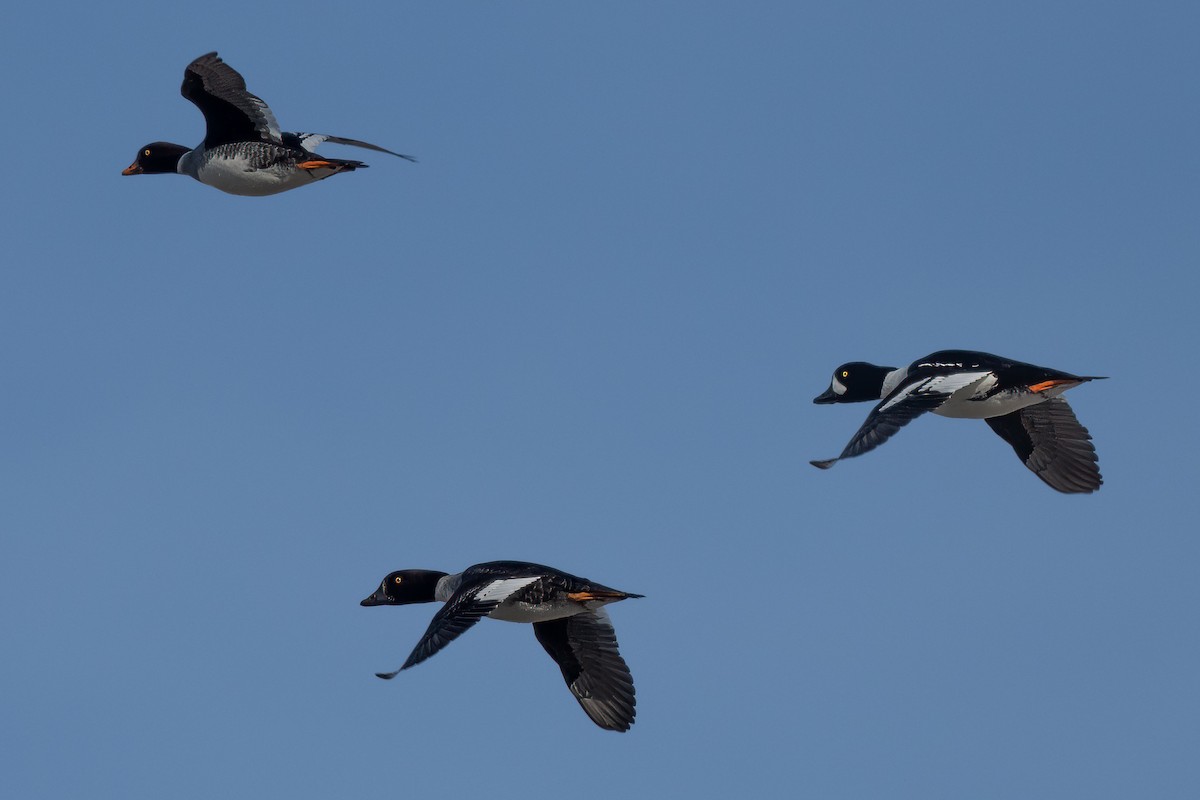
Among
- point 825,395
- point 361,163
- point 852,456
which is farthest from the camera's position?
point 825,395

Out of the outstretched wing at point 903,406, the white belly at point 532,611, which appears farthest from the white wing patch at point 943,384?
the white belly at point 532,611

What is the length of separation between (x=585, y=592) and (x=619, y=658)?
2.97 feet

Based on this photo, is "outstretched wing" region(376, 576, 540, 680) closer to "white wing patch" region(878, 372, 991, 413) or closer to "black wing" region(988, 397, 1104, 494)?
"white wing patch" region(878, 372, 991, 413)

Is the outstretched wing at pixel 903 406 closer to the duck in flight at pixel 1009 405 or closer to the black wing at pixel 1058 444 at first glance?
the duck in flight at pixel 1009 405

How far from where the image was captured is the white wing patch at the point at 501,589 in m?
16.9

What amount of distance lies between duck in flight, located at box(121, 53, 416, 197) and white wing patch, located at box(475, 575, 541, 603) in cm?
450

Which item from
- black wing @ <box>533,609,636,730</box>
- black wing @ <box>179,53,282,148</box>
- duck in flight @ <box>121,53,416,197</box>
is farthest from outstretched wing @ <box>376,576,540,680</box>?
black wing @ <box>179,53,282,148</box>

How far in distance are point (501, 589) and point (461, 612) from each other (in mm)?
806

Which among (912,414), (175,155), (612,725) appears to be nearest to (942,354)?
(912,414)

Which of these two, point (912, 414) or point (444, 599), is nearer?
point (912, 414)

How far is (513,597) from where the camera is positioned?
682 inches

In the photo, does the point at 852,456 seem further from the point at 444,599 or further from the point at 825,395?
the point at 825,395

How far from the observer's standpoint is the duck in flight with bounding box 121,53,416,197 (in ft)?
62.5

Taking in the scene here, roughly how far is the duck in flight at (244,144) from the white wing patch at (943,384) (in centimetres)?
547
